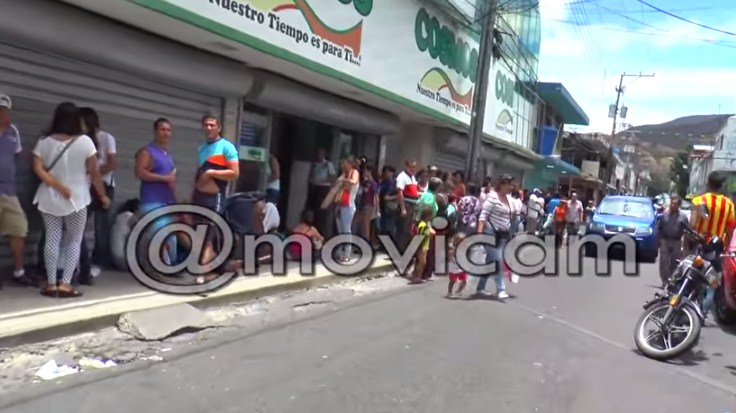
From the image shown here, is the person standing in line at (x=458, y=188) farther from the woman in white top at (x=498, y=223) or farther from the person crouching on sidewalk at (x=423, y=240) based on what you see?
the woman in white top at (x=498, y=223)

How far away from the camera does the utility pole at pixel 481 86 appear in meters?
15.6

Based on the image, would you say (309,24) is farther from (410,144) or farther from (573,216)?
(573,216)

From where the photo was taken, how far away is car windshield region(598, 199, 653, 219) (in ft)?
59.1

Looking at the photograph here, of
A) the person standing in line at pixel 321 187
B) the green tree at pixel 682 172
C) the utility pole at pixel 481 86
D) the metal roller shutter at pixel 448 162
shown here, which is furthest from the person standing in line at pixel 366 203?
the green tree at pixel 682 172

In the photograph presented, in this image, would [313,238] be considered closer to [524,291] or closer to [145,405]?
[524,291]

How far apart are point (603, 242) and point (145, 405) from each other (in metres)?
15.2

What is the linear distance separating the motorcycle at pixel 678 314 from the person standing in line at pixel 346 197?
15.9 ft

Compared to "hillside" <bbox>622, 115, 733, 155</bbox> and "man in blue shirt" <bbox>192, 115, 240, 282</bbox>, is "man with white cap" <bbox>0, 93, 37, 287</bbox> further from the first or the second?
"hillside" <bbox>622, 115, 733, 155</bbox>

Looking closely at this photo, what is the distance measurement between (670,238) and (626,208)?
828cm

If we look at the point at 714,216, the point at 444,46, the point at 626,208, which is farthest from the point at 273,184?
the point at 626,208

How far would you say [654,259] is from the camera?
1752 cm

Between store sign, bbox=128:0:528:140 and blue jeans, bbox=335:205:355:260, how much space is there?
2031 millimetres

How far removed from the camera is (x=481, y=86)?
15852 millimetres


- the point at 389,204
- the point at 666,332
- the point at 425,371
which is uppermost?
the point at 389,204
